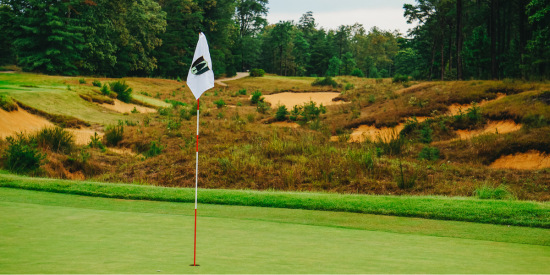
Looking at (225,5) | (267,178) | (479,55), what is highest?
(225,5)

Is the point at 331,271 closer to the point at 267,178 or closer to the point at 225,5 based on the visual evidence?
the point at 267,178

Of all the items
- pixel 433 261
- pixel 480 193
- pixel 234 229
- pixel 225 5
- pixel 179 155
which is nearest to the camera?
pixel 433 261

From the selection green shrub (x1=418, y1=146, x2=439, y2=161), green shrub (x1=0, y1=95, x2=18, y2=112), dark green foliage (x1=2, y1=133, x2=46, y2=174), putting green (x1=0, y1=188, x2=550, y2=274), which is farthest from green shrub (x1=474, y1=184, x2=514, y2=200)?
green shrub (x1=0, y1=95, x2=18, y2=112)

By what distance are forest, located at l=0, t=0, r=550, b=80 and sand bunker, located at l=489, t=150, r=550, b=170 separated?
12.1 meters

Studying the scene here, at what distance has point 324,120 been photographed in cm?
3134

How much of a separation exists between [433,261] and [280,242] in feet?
6.03

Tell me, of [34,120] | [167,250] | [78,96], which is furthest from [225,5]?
[167,250]

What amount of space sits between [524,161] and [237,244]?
1638 centimetres

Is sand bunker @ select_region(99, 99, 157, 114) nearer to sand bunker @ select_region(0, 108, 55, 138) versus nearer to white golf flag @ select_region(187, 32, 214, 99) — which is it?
sand bunker @ select_region(0, 108, 55, 138)

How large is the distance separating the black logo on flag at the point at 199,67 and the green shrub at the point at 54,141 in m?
13.8

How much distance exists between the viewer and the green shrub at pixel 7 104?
2241 cm

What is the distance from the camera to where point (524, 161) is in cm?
1797

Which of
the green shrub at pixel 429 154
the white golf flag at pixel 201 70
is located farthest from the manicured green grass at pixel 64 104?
the white golf flag at pixel 201 70

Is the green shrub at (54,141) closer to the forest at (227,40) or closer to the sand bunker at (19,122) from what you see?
the sand bunker at (19,122)
